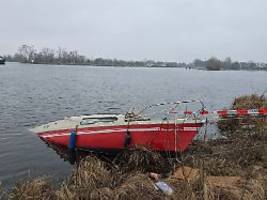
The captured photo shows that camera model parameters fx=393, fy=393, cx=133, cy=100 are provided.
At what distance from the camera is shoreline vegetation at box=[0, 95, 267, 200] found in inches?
313

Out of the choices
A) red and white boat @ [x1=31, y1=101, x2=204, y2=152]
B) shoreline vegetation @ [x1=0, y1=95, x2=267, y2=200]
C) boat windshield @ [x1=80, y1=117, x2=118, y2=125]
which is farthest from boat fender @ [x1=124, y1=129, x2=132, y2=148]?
boat windshield @ [x1=80, y1=117, x2=118, y2=125]

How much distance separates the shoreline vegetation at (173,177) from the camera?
7945 mm

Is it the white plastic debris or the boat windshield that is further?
the boat windshield

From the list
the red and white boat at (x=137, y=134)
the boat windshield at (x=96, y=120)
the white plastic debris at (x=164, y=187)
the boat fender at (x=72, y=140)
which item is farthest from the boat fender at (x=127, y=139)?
the white plastic debris at (x=164, y=187)

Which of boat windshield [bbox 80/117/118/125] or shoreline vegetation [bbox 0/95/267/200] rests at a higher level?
boat windshield [bbox 80/117/118/125]

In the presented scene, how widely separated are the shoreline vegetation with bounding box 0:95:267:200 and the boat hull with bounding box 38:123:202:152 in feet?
1.13

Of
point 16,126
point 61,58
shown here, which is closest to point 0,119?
point 16,126

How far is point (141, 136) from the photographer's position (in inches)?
468

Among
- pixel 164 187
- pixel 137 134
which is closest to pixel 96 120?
pixel 137 134

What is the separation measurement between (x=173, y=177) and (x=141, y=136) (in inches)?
101

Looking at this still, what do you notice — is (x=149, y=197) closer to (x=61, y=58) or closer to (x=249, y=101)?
(x=249, y=101)

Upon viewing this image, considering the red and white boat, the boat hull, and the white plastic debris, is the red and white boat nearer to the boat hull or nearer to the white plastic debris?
the boat hull

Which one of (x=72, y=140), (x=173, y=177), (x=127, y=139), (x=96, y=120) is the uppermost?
(x=96, y=120)

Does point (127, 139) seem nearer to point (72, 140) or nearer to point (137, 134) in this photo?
point (137, 134)
